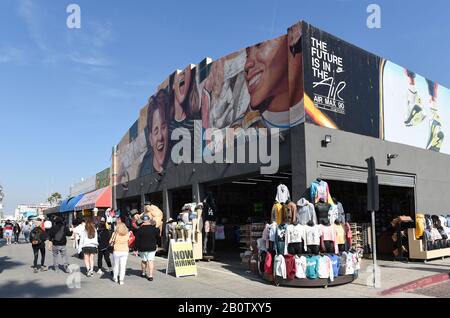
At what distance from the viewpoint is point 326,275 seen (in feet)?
32.9

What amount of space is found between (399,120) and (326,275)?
28.6 ft

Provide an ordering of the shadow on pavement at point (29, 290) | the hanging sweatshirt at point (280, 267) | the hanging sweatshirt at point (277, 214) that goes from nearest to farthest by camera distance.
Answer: the shadow on pavement at point (29, 290) → the hanging sweatshirt at point (280, 267) → the hanging sweatshirt at point (277, 214)

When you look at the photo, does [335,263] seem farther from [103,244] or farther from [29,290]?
[29,290]

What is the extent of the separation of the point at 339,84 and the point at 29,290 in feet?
34.5

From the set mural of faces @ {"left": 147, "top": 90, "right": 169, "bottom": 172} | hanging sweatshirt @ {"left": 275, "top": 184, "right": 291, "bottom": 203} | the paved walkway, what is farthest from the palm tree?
hanging sweatshirt @ {"left": 275, "top": 184, "right": 291, "bottom": 203}

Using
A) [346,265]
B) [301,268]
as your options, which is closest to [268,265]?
[301,268]

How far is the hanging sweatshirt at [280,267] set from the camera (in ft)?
33.7

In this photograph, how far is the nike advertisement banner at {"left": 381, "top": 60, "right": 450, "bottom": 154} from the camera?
15859 mm

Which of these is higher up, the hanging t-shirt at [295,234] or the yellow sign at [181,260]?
the hanging t-shirt at [295,234]

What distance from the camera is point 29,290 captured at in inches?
386

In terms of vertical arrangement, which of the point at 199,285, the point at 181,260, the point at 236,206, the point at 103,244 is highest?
the point at 236,206

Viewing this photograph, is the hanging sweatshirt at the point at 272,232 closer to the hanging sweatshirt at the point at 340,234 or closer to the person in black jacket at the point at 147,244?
the hanging sweatshirt at the point at 340,234

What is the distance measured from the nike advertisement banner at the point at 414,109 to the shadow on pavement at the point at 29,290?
462 inches

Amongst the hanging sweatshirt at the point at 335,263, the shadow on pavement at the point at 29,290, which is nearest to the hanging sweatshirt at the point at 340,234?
the hanging sweatshirt at the point at 335,263
